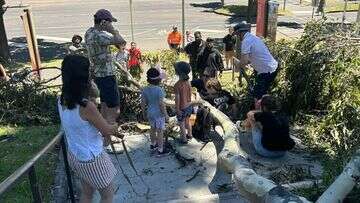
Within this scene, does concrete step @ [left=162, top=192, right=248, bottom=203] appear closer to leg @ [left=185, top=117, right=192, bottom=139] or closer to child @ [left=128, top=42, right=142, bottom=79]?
leg @ [left=185, top=117, right=192, bottom=139]

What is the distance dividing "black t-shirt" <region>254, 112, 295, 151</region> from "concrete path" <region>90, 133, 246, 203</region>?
77 centimetres

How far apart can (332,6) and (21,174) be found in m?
31.8

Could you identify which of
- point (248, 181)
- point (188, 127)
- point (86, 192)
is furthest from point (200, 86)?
point (86, 192)

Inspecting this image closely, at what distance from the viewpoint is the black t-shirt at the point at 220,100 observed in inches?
316

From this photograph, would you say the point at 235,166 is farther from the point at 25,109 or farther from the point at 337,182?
the point at 25,109

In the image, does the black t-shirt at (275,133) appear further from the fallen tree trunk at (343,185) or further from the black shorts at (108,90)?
the fallen tree trunk at (343,185)

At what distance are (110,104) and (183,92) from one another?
1.02 meters

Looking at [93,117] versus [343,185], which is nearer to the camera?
[93,117]

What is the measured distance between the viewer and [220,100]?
8.07 meters

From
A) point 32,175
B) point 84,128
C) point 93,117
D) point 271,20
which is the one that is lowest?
point 271,20

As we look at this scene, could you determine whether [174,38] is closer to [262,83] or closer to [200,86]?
[200,86]

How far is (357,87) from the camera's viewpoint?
6.82 metres

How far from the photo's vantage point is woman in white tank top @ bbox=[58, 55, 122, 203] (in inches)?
136


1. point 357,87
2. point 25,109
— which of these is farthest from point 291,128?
point 25,109
